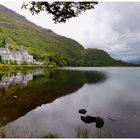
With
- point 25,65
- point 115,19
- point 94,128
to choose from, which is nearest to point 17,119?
point 94,128

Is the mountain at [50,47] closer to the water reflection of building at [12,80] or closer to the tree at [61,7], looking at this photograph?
the water reflection of building at [12,80]

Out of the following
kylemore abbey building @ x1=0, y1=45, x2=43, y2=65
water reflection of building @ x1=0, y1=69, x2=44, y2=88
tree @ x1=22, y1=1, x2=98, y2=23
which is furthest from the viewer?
kylemore abbey building @ x1=0, y1=45, x2=43, y2=65

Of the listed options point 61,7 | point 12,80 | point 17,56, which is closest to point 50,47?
point 17,56

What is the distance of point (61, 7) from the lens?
31.9 ft

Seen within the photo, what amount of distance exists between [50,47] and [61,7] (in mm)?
104679

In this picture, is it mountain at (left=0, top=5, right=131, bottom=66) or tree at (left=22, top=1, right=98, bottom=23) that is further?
mountain at (left=0, top=5, right=131, bottom=66)

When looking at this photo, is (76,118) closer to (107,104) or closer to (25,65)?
(107,104)

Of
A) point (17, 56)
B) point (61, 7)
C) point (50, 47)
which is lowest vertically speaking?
point (17, 56)

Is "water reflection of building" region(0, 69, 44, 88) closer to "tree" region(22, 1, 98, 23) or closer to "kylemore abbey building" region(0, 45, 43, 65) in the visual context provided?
"tree" region(22, 1, 98, 23)

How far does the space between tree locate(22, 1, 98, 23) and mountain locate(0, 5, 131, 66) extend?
166 feet

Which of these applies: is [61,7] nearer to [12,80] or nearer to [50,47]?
[12,80]

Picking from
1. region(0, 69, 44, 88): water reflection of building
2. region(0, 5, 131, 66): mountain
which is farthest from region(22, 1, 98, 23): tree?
region(0, 5, 131, 66): mountain

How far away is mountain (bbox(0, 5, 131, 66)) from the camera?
244ft

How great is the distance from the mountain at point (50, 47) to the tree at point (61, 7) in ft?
166
